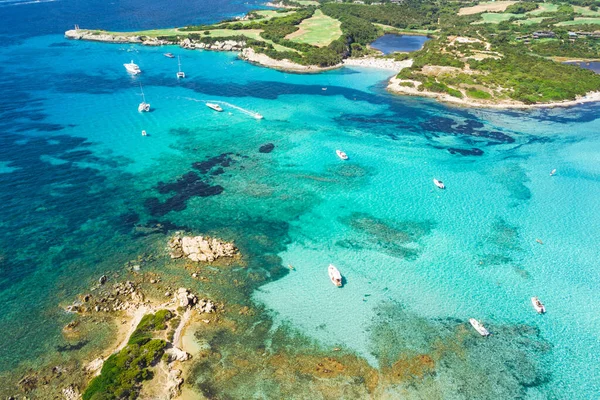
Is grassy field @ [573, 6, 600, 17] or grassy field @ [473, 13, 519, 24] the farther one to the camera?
grassy field @ [573, 6, 600, 17]

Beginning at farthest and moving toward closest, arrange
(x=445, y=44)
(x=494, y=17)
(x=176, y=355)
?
1. (x=494, y=17)
2. (x=445, y=44)
3. (x=176, y=355)

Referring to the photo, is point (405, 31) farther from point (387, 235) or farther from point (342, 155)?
point (387, 235)

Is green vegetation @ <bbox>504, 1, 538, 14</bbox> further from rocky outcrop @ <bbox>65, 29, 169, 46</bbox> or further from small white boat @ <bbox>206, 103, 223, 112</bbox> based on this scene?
small white boat @ <bbox>206, 103, 223, 112</bbox>

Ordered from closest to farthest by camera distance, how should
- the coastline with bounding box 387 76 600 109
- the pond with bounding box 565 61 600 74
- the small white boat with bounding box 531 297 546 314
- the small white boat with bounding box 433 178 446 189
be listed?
the small white boat with bounding box 531 297 546 314 < the small white boat with bounding box 433 178 446 189 < the coastline with bounding box 387 76 600 109 < the pond with bounding box 565 61 600 74

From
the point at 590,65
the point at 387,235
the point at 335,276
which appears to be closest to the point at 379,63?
the point at 590,65

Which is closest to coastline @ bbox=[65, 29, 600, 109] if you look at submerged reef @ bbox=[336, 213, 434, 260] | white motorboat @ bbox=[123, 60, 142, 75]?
white motorboat @ bbox=[123, 60, 142, 75]

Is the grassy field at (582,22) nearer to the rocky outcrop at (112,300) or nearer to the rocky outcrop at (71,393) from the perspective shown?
the rocky outcrop at (112,300)

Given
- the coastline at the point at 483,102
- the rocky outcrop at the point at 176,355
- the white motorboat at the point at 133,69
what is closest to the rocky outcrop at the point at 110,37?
the white motorboat at the point at 133,69
